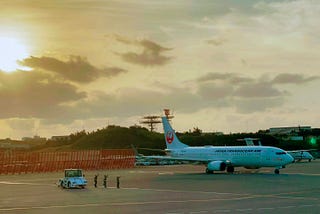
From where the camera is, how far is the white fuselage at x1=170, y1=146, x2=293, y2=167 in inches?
2874

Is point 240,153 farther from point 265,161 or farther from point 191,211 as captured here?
point 191,211

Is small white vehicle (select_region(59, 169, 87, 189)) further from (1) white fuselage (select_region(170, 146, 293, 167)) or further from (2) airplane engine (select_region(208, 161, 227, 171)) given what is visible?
(1) white fuselage (select_region(170, 146, 293, 167))

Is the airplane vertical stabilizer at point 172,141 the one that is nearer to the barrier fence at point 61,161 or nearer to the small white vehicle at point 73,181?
the barrier fence at point 61,161

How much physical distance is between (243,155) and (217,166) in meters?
4.04

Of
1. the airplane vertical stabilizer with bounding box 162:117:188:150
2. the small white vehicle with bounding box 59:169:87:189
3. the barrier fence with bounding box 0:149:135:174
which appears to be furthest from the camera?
the barrier fence with bounding box 0:149:135:174

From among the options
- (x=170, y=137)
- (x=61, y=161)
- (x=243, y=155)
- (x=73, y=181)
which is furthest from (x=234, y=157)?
(x=61, y=161)

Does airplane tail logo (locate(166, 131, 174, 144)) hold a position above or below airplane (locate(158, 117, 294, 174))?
above

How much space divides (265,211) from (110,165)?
84456 mm

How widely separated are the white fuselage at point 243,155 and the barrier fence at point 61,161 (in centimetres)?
2892

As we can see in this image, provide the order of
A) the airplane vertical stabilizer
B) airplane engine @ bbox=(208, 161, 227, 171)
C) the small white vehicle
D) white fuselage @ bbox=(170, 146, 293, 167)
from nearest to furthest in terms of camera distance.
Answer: the small white vehicle < white fuselage @ bbox=(170, 146, 293, 167) < airplane engine @ bbox=(208, 161, 227, 171) < the airplane vertical stabilizer

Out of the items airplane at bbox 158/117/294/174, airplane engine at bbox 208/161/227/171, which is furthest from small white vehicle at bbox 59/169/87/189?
airplane at bbox 158/117/294/174

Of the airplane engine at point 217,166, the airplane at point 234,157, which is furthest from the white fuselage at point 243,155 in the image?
the airplane engine at point 217,166

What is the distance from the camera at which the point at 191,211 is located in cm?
2947

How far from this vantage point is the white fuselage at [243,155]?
7300 centimetres
